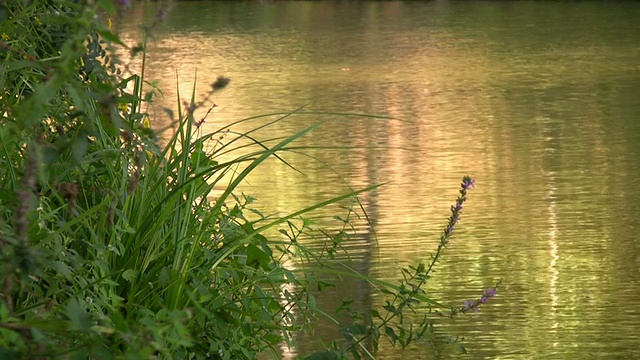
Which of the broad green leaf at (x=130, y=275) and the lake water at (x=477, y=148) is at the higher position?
the broad green leaf at (x=130, y=275)

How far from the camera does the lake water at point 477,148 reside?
4.64 metres

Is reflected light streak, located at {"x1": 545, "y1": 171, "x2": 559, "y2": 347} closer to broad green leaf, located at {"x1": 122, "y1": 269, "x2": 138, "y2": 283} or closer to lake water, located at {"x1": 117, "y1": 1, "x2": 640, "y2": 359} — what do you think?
lake water, located at {"x1": 117, "y1": 1, "x2": 640, "y2": 359}

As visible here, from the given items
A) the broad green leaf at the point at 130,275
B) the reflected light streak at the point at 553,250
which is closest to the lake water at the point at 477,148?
the reflected light streak at the point at 553,250

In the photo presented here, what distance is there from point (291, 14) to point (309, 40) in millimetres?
4244

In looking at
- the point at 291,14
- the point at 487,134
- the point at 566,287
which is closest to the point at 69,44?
the point at 566,287

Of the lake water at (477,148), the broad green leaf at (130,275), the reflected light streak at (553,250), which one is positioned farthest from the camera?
the lake water at (477,148)

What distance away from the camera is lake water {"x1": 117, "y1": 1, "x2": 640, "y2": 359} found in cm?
464

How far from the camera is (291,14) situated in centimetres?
2019

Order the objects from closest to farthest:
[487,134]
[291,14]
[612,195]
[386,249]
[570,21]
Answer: [386,249], [612,195], [487,134], [570,21], [291,14]

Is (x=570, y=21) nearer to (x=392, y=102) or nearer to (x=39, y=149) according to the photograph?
(x=392, y=102)

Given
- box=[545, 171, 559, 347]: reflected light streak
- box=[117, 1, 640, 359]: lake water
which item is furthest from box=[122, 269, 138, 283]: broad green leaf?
box=[545, 171, 559, 347]: reflected light streak

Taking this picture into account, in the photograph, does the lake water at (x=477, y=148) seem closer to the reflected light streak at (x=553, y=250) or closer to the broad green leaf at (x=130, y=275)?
the reflected light streak at (x=553, y=250)

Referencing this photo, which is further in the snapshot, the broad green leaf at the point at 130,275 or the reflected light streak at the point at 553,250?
the reflected light streak at the point at 553,250

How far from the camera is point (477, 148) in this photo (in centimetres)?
807
